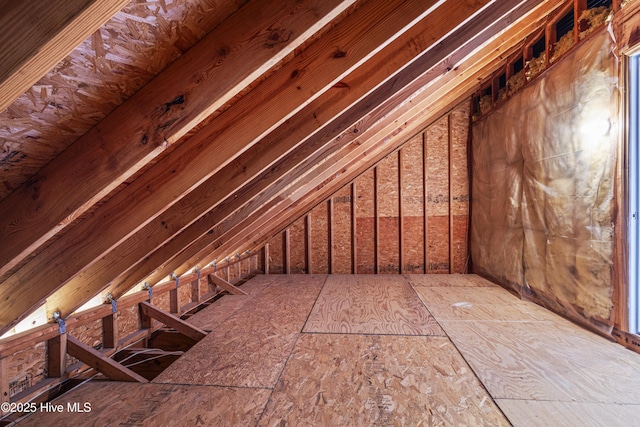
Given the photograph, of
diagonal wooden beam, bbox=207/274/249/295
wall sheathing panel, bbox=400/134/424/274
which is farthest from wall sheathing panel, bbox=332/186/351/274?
diagonal wooden beam, bbox=207/274/249/295

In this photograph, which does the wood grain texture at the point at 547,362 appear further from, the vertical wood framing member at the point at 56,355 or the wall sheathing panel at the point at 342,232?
the wall sheathing panel at the point at 342,232

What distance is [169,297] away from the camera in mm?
3453

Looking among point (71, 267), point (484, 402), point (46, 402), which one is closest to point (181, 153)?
point (71, 267)

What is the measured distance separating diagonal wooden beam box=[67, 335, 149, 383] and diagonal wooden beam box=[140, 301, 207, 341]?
0.69 meters

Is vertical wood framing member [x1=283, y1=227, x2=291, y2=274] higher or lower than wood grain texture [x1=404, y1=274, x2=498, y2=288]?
higher

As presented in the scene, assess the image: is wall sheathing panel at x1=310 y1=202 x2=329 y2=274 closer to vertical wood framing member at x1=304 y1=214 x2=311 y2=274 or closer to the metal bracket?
vertical wood framing member at x1=304 y1=214 x2=311 y2=274

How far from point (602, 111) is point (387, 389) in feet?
9.67

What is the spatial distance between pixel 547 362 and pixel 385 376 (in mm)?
1262

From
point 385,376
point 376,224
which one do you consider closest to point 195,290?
point 385,376

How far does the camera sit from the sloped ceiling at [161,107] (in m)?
0.87

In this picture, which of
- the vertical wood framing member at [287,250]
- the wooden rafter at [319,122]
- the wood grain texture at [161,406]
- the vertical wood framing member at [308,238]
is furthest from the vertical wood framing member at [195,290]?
the vertical wood framing member at [308,238]

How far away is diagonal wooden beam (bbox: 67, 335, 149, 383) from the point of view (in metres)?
1.99

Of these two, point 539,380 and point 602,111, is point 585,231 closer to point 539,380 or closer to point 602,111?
point 602,111

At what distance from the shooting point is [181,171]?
142cm
